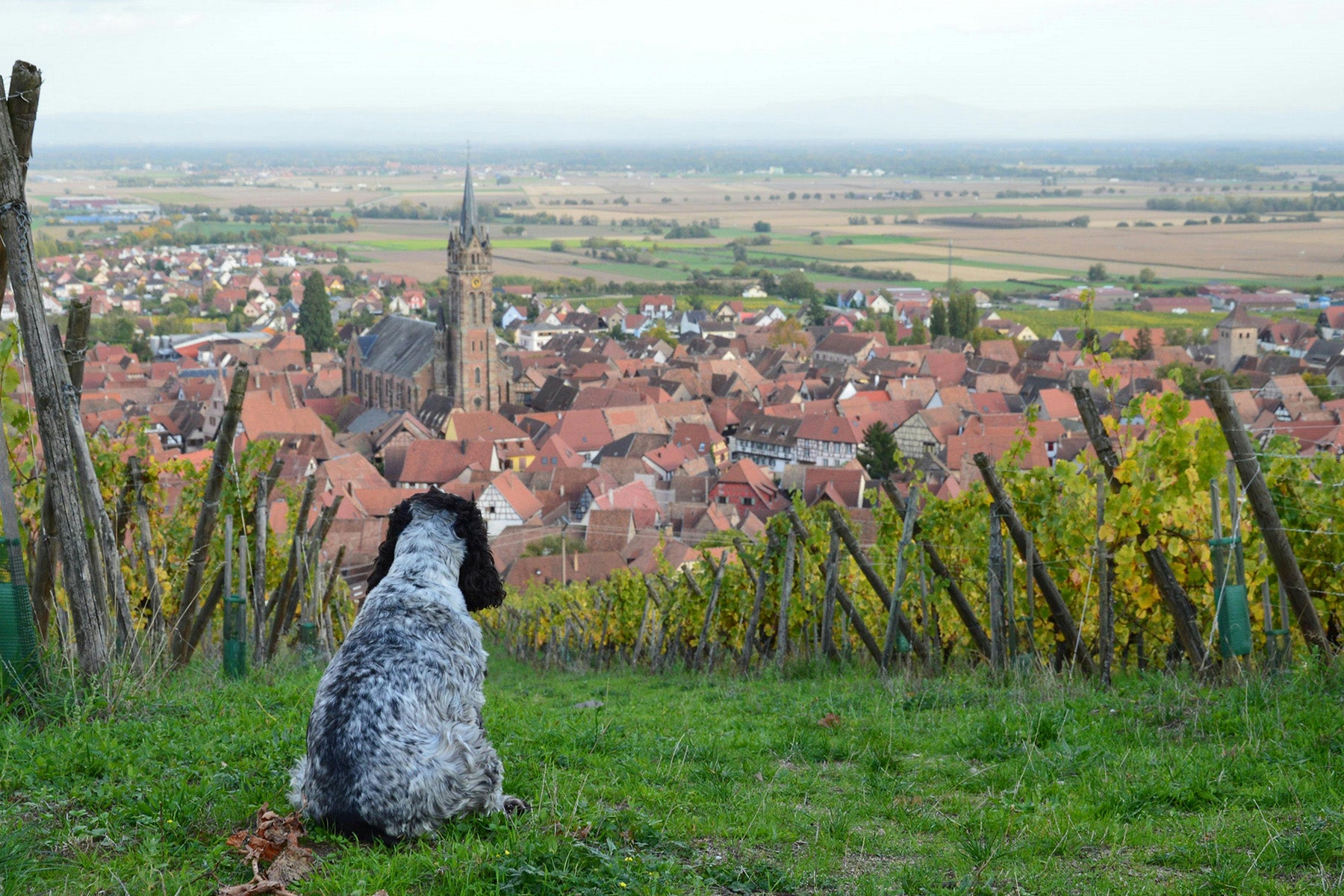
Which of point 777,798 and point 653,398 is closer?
point 777,798

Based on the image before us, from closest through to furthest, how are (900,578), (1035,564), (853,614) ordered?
1. (1035,564)
2. (900,578)
3. (853,614)

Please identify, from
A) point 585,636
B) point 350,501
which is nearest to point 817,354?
point 350,501

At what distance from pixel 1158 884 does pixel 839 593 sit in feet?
19.7

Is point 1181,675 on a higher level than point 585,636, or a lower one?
higher

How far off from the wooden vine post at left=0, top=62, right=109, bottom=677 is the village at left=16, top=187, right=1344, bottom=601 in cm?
98

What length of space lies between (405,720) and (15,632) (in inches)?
105

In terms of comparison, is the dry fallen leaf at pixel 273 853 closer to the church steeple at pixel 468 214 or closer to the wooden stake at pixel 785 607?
the wooden stake at pixel 785 607

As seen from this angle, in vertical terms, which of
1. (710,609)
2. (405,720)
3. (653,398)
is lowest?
(653,398)

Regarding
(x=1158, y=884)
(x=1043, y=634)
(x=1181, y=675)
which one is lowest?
(x=1043, y=634)

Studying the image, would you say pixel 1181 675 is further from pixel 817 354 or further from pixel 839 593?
pixel 817 354

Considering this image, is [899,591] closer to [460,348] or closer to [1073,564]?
[1073,564]

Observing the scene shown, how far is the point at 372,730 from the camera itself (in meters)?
4.19

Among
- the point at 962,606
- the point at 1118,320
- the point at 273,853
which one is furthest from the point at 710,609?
the point at 1118,320

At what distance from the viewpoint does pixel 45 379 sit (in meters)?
5.93
